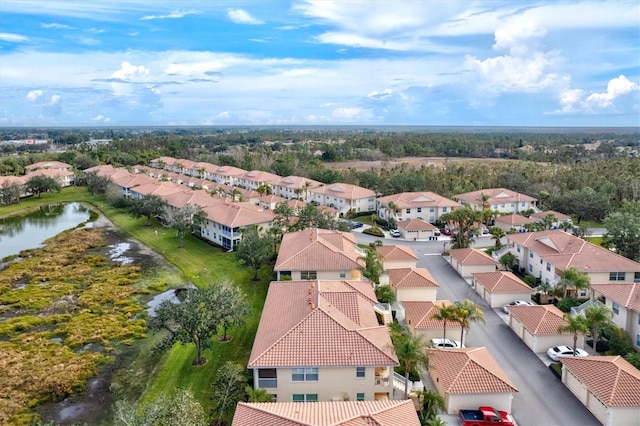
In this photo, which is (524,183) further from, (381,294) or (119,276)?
(119,276)

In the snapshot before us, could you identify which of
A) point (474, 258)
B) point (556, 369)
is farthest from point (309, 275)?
point (556, 369)

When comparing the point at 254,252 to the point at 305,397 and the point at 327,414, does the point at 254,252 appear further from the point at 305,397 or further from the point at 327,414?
the point at 327,414

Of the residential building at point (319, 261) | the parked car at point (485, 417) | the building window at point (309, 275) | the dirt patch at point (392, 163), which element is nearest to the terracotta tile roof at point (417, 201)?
the residential building at point (319, 261)

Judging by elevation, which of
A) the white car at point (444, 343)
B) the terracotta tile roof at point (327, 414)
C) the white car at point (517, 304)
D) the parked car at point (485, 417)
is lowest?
the parked car at point (485, 417)

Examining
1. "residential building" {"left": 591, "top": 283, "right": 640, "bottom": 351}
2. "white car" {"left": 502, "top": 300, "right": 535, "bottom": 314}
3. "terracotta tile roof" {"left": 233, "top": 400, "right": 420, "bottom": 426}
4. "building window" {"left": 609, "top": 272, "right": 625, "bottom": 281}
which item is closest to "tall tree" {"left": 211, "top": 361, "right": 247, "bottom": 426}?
"terracotta tile roof" {"left": 233, "top": 400, "right": 420, "bottom": 426}

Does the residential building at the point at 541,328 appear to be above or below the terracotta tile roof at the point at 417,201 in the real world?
below

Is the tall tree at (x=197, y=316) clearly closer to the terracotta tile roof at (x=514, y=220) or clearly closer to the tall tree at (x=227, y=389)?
the tall tree at (x=227, y=389)

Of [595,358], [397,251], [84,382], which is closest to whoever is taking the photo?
[595,358]

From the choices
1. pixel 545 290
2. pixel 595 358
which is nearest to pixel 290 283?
pixel 595 358
